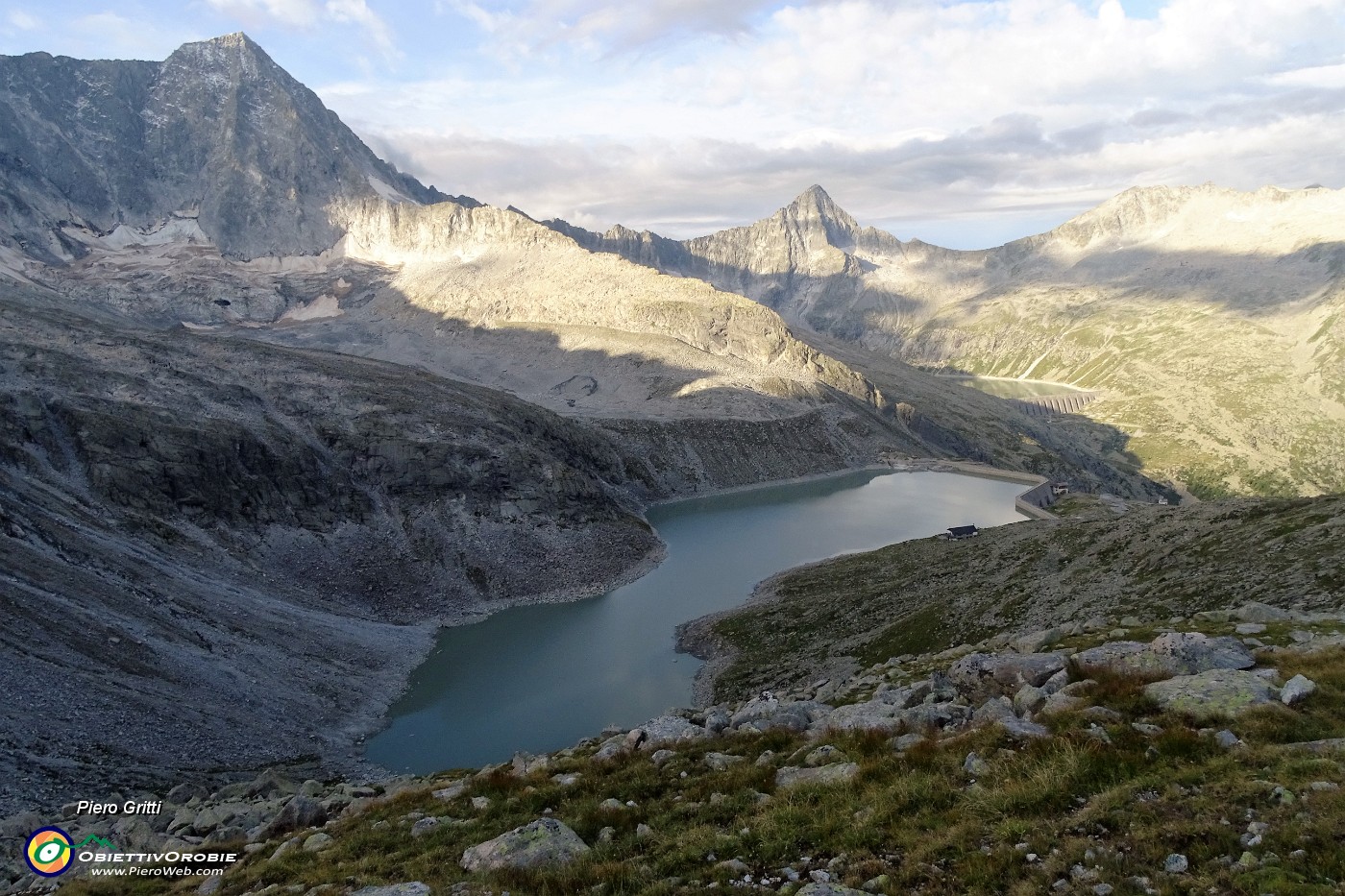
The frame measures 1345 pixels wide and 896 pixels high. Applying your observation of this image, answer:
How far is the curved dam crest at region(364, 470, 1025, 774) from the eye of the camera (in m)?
51.1

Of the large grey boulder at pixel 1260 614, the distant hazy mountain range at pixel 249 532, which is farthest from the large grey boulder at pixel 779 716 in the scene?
the distant hazy mountain range at pixel 249 532

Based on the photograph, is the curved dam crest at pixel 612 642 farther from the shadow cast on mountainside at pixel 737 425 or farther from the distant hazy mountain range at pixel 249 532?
the shadow cast on mountainside at pixel 737 425

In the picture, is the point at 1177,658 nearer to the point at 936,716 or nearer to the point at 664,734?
the point at 936,716

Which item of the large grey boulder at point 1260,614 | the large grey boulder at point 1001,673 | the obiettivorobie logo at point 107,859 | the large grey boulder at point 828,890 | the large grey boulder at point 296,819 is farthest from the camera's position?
the large grey boulder at point 1260,614

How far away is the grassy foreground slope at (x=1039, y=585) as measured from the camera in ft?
116

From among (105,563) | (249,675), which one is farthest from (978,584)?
(105,563)

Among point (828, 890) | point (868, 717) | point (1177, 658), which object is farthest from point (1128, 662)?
point (828, 890)

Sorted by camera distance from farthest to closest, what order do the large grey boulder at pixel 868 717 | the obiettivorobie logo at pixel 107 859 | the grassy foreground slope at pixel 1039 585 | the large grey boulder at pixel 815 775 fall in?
the grassy foreground slope at pixel 1039 585 < the obiettivorobie logo at pixel 107 859 < the large grey boulder at pixel 868 717 < the large grey boulder at pixel 815 775

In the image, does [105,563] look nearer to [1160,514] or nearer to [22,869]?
[22,869]

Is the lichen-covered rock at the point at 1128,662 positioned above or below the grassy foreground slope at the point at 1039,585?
above

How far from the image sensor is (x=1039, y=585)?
1869 inches

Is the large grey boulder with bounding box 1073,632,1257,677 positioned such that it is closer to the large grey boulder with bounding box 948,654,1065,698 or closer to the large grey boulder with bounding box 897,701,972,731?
the large grey boulder with bounding box 948,654,1065,698

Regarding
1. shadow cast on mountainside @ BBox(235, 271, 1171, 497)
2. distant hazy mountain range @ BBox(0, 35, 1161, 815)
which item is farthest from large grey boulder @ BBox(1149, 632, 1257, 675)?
shadow cast on mountainside @ BBox(235, 271, 1171, 497)

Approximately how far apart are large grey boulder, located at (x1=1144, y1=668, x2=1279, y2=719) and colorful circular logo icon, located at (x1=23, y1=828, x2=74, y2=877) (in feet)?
87.4
